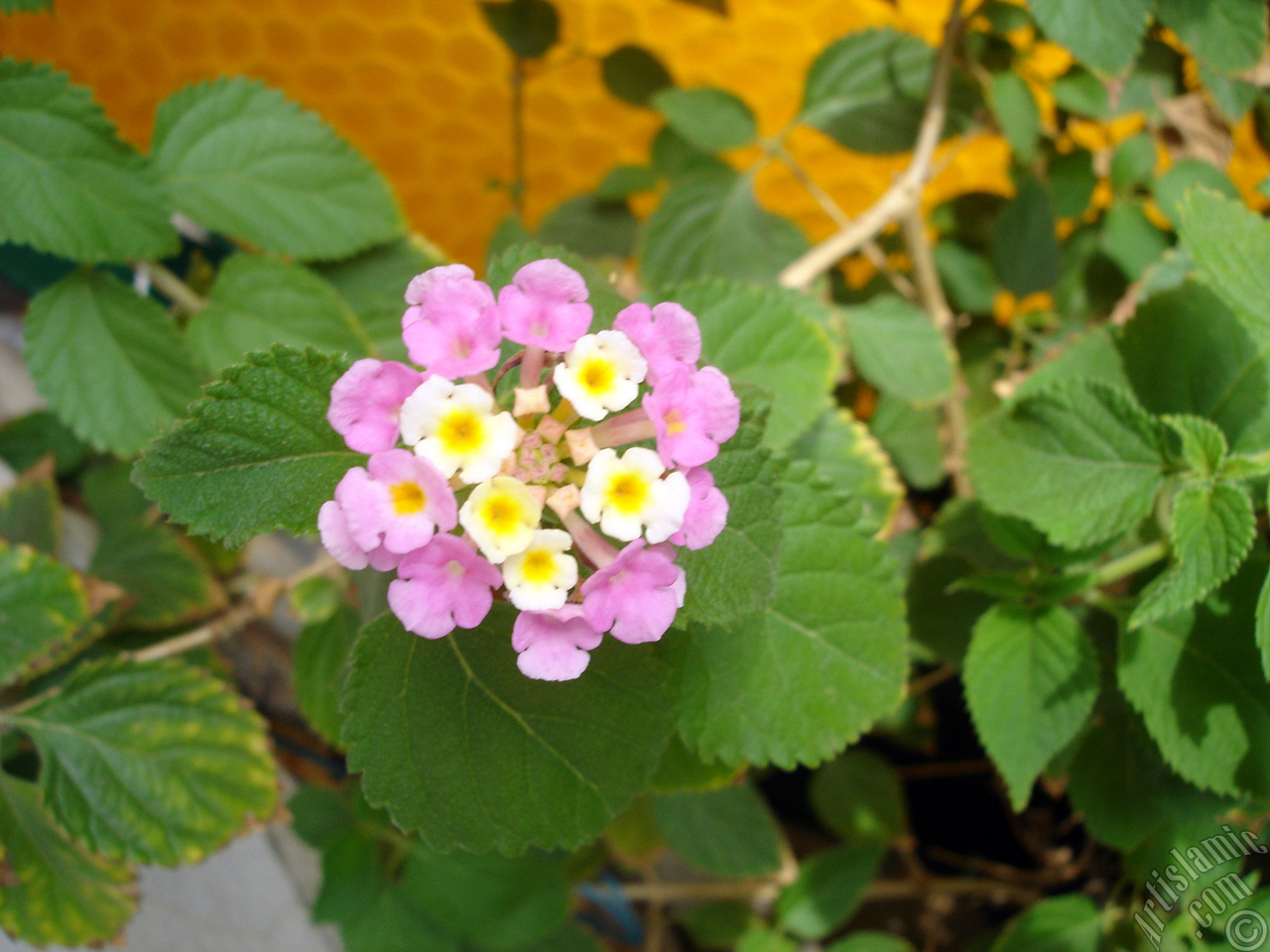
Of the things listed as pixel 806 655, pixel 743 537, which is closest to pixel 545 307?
pixel 743 537

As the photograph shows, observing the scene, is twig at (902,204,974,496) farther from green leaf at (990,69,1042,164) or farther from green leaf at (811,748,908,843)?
green leaf at (811,748,908,843)

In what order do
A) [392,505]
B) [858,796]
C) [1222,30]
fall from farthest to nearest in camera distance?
[858,796] → [1222,30] → [392,505]

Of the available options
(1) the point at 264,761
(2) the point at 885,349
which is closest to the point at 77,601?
(1) the point at 264,761

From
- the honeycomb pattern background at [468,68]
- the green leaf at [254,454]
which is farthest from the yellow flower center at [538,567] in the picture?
the honeycomb pattern background at [468,68]

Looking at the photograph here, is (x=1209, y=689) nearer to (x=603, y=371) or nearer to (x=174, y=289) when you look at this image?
(x=603, y=371)

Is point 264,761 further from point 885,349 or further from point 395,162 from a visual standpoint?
point 395,162
